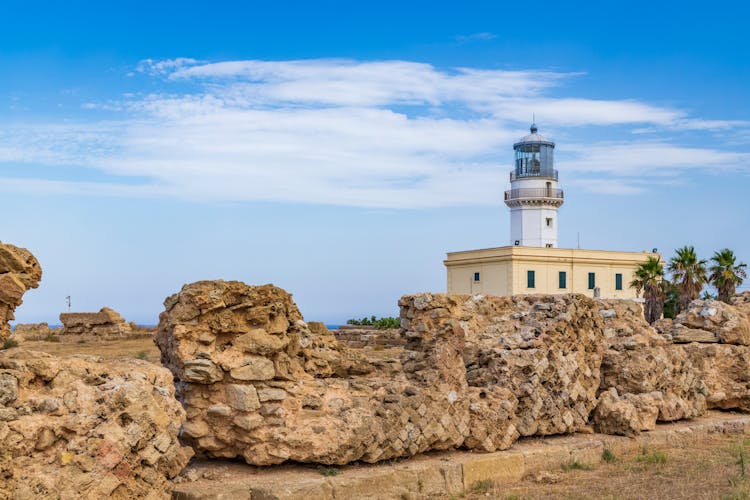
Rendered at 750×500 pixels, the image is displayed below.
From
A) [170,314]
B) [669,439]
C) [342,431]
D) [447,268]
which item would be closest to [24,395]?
[170,314]

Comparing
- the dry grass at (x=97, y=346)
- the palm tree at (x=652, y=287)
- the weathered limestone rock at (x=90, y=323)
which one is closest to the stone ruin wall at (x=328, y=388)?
the dry grass at (x=97, y=346)

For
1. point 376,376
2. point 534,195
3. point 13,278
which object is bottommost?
point 376,376

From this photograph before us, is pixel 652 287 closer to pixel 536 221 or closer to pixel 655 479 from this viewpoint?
pixel 536 221

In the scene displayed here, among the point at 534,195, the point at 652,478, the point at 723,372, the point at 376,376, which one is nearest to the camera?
the point at 652,478

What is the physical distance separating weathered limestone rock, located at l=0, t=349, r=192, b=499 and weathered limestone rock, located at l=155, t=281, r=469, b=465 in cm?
83

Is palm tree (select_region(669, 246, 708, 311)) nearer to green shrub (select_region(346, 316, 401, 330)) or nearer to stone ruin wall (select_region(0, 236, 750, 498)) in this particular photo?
green shrub (select_region(346, 316, 401, 330))

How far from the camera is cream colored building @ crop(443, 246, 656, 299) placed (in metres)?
51.5

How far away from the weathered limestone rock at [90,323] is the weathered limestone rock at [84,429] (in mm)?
22808

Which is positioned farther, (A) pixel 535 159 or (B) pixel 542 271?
(A) pixel 535 159

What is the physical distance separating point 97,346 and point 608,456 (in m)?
19.3

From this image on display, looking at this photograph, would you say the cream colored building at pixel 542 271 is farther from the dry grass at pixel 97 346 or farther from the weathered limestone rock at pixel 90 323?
the dry grass at pixel 97 346

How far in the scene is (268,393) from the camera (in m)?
8.38

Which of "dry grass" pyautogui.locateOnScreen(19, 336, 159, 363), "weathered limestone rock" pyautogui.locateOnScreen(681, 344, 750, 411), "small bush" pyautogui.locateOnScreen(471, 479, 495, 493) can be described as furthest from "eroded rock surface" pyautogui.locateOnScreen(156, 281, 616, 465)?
"dry grass" pyautogui.locateOnScreen(19, 336, 159, 363)

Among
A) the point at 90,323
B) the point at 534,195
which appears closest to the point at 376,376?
the point at 90,323
